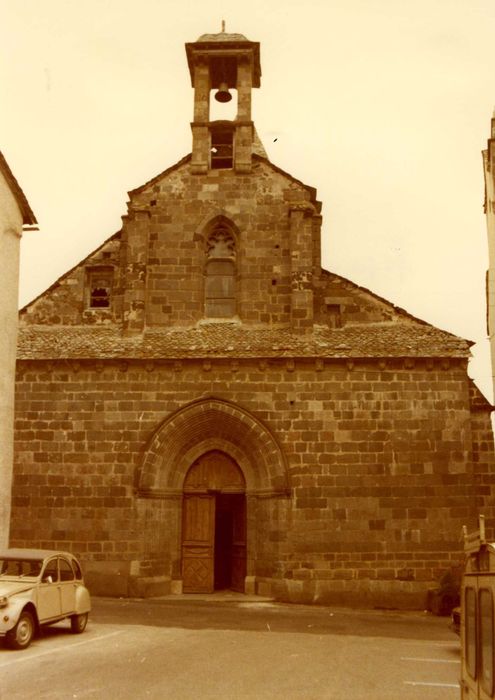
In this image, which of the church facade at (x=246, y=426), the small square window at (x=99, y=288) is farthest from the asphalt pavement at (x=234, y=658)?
the small square window at (x=99, y=288)

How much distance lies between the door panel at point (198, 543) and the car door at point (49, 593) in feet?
22.4

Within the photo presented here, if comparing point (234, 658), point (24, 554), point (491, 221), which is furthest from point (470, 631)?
point (491, 221)

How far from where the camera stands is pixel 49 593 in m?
10.8

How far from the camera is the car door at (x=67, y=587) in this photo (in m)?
11.2

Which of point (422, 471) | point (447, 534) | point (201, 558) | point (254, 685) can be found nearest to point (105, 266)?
point (201, 558)

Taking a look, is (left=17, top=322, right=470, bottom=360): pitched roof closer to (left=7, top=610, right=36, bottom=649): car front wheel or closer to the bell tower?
the bell tower

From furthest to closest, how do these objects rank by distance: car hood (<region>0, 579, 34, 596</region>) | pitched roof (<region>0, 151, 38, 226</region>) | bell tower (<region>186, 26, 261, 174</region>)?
bell tower (<region>186, 26, 261, 174</region>)
pitched roof (<region>0, 151, 38, 226</region>)
car hood (<region>0, 579, 34, 596</region>)

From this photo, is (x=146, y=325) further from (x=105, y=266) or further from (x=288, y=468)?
(x=288, y=468)

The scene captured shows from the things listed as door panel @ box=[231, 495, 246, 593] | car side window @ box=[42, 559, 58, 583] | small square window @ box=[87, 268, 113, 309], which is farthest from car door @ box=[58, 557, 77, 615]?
small square window @ box=[87, 268, 113, 309]

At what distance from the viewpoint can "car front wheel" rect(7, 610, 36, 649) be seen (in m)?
9.73

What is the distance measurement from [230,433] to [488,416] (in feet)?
19.3

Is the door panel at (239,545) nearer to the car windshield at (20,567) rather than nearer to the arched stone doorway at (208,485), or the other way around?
the arched stone doorway at (208,485)

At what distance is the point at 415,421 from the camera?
17.4m

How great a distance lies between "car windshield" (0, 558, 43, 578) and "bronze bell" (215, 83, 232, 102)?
14.2m
